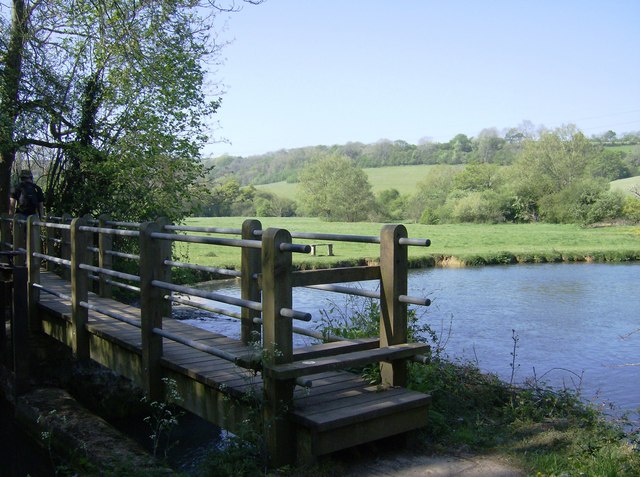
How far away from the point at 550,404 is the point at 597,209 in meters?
51.7

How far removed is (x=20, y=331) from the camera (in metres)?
8.09

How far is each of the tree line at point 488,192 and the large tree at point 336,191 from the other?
0.11m

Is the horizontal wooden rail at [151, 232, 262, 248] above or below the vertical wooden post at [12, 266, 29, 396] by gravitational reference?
above

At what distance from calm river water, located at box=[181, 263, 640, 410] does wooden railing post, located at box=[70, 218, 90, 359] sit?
453cm

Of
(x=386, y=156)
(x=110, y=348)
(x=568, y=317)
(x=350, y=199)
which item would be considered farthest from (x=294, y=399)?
(x=386, y=156)

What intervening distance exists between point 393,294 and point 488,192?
2441 inches

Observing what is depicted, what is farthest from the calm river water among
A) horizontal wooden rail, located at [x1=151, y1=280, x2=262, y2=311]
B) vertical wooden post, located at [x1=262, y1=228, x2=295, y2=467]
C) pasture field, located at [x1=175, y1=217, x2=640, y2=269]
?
horizontal wooden rail, located at [x1=151, y1=280, x2=262, y2=311]

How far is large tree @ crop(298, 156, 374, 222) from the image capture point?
72500 mm

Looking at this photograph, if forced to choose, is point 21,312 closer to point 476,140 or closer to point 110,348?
point 110,348

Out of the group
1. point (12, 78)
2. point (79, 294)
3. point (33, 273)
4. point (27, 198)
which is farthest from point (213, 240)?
point (12, 78)

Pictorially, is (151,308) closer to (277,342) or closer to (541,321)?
(277,342)

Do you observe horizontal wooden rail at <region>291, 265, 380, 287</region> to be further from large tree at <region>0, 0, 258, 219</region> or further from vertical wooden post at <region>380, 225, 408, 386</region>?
large tree at <region>0, 0, 258, 219</region>

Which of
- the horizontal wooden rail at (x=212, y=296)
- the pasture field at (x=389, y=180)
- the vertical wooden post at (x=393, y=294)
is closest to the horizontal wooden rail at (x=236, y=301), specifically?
the horizontal wooden rail at (x=212, y=296)

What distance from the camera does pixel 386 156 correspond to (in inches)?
4476
